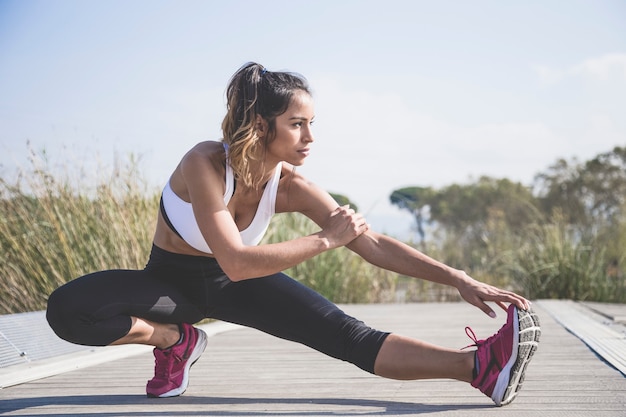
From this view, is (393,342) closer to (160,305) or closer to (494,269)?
(160,305)

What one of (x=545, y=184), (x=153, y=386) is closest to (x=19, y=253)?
(x=153, y=386)

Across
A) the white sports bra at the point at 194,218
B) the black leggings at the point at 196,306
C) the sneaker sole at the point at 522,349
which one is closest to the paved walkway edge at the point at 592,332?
the sneaker sole at the point at 522,349

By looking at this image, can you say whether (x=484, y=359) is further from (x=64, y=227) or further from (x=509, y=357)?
(x=64, y=227)

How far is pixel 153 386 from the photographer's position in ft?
A: 8.18

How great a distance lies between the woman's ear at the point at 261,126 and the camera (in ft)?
7.65

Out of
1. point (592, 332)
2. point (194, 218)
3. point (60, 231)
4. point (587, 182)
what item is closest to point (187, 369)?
point (194, 218)

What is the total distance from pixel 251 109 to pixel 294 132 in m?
0.14

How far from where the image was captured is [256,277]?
2.36 meters

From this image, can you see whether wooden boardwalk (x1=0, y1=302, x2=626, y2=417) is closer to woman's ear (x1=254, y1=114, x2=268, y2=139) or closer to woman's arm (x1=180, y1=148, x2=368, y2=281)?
woman's arm (x1=180, y1=148, x2=368, y2=281)

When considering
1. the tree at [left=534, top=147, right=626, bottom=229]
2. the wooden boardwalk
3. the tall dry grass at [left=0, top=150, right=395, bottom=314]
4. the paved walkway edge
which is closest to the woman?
the wooden boardwalk

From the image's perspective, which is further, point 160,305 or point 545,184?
point 545,184

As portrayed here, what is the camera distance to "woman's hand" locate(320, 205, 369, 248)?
7.36 feet

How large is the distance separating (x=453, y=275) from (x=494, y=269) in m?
6.45

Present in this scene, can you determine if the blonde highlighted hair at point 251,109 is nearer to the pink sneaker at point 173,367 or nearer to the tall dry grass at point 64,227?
the pink sneaker at point 173,367
